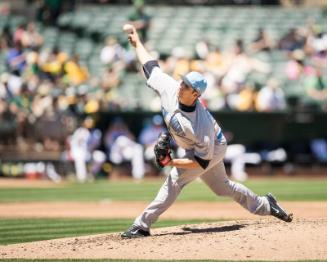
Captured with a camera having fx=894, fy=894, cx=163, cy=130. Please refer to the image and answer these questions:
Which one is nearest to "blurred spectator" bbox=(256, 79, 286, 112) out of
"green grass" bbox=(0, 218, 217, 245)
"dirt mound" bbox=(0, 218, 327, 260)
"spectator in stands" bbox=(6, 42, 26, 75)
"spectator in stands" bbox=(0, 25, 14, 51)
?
"spectator in stands" bbox=(6, 42, 26, 75)

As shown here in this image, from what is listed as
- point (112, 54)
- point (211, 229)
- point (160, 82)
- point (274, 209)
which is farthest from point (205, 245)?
point (112, 54)

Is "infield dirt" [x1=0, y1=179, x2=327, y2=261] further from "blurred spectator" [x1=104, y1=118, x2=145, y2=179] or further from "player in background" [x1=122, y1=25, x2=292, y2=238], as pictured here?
"blurred spectator" [x1=104, y1=118, x2=145, y2=179]

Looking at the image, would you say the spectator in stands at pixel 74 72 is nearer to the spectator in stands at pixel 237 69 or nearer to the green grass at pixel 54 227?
the spectator in stands at pixel 237 69

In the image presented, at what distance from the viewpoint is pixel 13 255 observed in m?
7.92

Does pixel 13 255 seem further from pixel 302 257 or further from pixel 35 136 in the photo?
pixel 35 136

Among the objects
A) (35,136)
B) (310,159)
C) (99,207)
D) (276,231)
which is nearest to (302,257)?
(276,231)

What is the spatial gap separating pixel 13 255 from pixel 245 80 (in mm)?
13146

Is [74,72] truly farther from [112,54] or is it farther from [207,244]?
[207,244]

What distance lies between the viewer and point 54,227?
1074 centimetres

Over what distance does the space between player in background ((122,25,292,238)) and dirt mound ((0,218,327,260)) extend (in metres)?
0.25

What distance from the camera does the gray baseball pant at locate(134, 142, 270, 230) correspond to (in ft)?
27.6

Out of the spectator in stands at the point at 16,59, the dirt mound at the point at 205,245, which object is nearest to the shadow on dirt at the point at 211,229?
the dirt mound at the point at 205,245

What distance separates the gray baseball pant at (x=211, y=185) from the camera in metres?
8.41

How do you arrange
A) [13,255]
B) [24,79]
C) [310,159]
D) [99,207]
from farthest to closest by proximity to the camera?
[24,79], [310,159], [99,207], [13,255]
